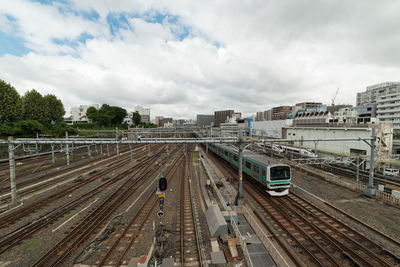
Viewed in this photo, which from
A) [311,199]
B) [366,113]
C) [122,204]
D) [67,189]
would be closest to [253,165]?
[311,199]

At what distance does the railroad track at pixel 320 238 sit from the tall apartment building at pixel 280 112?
123172 millimetres

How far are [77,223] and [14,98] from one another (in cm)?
3817

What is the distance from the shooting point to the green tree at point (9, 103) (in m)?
30.4

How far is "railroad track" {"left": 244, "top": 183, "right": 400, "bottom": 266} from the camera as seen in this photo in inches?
313

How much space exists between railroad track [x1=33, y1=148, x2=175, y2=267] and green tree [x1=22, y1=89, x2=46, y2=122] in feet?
134

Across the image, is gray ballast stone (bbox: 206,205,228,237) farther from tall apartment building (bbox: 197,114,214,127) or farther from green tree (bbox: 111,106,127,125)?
tall apartment building (bbox: 197,114,214,127)

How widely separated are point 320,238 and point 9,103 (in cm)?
5113

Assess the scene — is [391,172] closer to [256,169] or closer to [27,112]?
[256,169]

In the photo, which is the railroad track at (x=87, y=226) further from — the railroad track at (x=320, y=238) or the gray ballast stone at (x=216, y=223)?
the railroad track at (x=320, y=238)

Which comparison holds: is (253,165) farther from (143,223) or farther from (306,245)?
(143,223)

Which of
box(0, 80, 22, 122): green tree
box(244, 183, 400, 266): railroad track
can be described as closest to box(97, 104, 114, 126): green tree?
box(0, 80, 22, 122): green tree

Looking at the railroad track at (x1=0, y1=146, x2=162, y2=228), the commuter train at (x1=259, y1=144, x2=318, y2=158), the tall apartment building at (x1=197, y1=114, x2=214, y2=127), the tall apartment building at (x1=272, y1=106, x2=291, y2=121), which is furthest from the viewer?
the tall apartment building at (x1=272, y1=106, x2=291, y2=121)

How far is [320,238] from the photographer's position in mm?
9578

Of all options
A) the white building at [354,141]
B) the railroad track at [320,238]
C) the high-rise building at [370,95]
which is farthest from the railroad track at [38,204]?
the high-rise building at [370,95]
